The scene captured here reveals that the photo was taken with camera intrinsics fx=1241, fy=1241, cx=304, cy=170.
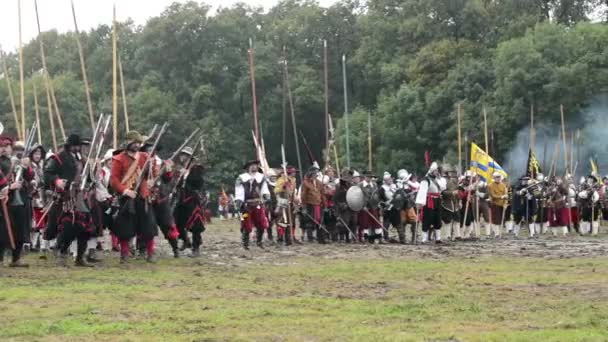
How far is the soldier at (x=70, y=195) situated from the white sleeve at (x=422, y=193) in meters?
9.67

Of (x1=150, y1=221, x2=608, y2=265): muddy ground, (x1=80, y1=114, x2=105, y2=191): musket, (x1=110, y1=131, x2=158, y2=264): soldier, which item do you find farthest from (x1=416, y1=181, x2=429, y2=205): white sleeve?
(x1=80, y1=114, x2=105, y2=191): musket

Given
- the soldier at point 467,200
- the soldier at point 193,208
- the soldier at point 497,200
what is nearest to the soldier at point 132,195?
the soldier at point 193,208

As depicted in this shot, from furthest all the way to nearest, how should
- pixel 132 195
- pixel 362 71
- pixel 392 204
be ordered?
1. pixel 362 71
2. pixel 392 204
3. pixel 132 195

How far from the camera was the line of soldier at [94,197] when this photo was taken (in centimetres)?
1666

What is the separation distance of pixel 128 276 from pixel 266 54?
196 ft

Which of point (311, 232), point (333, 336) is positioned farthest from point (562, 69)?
point (333, 336)

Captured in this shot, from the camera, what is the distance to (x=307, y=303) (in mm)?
12547

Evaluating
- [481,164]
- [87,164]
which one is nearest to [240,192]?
[87,164]

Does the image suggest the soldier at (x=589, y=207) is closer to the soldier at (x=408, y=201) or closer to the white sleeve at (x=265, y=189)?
the soldier at (x=408, y=201)

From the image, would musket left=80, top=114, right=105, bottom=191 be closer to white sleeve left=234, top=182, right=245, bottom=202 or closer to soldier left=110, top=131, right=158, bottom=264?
soldier left=110, top=131, right=158, bottom=264

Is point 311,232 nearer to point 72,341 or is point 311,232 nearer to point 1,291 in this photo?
point 1,291

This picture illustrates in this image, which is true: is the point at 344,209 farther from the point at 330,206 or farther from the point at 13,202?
the point at 13,202

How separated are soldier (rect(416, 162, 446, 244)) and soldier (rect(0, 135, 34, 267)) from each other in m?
10.7

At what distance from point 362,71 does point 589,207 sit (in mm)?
43707
